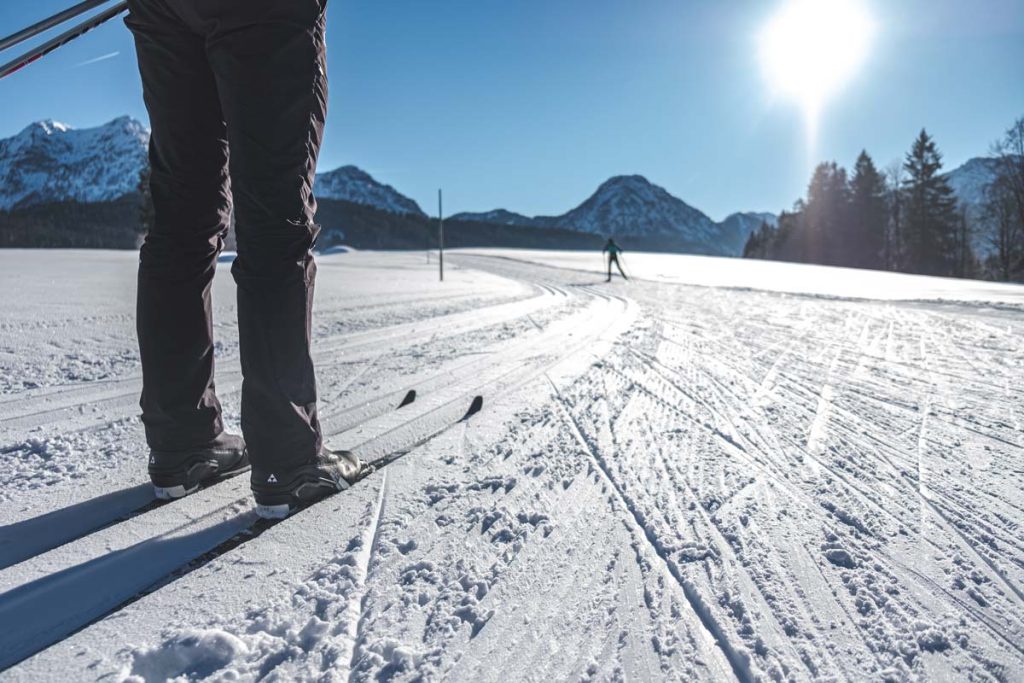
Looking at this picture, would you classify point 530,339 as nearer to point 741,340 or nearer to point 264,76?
point 741,340

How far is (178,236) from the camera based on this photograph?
146 cm

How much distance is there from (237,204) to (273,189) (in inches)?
3.7

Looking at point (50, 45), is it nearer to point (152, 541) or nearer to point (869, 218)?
point (152, 541)

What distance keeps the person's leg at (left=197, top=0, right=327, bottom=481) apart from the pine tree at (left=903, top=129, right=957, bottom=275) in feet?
150

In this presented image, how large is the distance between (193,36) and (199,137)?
0.24m

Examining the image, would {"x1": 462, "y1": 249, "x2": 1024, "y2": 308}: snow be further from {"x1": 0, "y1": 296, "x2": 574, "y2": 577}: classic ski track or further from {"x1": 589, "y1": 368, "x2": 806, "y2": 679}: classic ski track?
{"x1": 589, "y1": 368, "x2": 806, "y2": 679}: classic ski track

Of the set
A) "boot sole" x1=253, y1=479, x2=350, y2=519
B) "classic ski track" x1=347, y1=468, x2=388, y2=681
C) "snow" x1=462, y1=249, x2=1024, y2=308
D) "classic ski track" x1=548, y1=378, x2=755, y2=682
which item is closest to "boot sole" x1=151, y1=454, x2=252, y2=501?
"boot sole" x1=253, y1=479, x2=350, y2=519

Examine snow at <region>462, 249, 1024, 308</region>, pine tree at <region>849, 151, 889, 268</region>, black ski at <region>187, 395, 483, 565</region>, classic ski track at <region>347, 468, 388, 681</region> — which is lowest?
black ski at <region>187, 395, 483, 565</region>

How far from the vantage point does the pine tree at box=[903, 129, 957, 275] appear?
3712 cm

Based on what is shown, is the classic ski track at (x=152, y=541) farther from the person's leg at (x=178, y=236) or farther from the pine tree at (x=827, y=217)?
the pine tree at (x=827, y=217)

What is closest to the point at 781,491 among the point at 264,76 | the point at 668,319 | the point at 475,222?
the point at 264,76

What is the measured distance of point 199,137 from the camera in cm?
144

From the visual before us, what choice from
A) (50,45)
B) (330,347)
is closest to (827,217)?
(330,347)

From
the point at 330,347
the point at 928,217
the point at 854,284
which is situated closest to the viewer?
the point at 330,347
